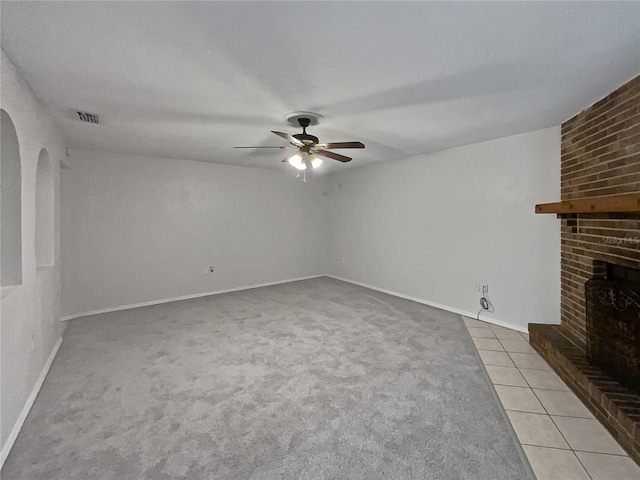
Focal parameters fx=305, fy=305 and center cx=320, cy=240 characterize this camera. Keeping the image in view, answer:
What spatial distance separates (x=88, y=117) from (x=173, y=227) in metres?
2.16

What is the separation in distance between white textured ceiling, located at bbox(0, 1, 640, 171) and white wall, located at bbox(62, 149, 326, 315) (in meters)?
1.44

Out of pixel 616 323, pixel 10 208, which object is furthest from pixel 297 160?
pixel 616 323

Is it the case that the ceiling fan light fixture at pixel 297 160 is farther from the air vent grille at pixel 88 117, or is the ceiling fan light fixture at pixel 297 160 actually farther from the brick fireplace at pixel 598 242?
the brick fireplace at pixel 598 242

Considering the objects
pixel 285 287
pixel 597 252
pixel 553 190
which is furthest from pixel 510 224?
pixel 285 287

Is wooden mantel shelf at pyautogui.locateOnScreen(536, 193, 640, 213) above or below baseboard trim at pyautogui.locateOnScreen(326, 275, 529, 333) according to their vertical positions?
above

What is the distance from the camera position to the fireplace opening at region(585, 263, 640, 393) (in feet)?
6.45

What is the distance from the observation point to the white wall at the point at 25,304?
5.79ft

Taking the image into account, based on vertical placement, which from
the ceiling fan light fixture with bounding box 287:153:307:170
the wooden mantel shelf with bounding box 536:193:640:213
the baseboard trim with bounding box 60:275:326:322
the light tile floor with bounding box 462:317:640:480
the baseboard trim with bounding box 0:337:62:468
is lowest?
the light tile floor with bounding box 462:317:640:480

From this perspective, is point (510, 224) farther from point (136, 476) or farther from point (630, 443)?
point (136, 476)

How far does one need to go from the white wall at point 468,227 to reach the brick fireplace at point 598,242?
0.22 meters

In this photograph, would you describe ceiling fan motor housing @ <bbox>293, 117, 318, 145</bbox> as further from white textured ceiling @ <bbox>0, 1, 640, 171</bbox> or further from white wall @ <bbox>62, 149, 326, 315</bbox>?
white wall @ <bbox>62, 149, 326, 315</bbox>

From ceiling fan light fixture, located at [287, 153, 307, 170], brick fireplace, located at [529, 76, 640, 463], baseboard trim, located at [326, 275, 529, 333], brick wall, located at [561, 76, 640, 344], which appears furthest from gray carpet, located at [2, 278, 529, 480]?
ceiling fan light fixture, located at [287, 153, 307, 170]

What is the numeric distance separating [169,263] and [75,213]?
1338 mm

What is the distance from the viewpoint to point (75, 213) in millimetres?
3979
